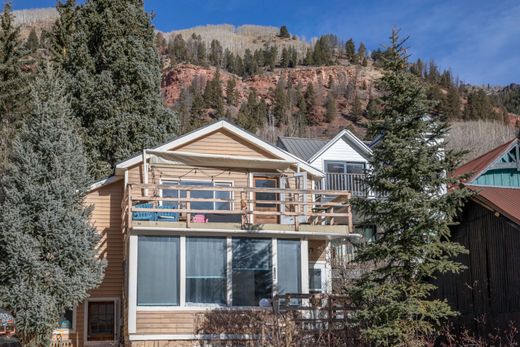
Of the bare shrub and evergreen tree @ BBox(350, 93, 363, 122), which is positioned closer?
the bare shrub

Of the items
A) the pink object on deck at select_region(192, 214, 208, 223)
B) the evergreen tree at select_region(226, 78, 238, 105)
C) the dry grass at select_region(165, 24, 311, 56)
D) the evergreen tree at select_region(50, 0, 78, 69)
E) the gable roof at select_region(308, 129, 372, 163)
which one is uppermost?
the dry grass at select_region(165, 24, 311, 56)

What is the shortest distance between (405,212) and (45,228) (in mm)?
10862

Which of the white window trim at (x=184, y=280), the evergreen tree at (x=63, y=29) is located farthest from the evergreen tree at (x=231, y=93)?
the white window trim at (x=184, y=280)

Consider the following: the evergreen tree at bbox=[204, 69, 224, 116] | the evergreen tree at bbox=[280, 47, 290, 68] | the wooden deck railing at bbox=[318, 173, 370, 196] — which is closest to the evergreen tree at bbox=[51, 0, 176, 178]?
the wooden deck railing at bbox=[318, 173, 370, 196]

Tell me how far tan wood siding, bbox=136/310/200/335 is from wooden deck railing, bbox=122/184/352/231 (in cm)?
269

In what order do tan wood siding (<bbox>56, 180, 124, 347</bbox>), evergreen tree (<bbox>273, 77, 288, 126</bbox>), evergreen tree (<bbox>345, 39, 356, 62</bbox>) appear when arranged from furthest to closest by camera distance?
1. evergreen tree (<bbox>345, 39, 356, 62</bbox>)
2. evergreen tree (<bbox>273, 77, 288, 126</bbox>)
3. tan wood siding (<bbox>56, 180, 124, 347</bbox>)

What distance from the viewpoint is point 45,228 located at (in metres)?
21.5

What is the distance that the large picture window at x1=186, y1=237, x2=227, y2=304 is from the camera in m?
21.9

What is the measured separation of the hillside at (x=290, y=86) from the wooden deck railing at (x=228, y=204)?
52361 mm

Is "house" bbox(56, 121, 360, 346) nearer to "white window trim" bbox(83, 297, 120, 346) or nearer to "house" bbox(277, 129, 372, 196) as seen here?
"white window trim" bbox(83, 297, 120, 346)

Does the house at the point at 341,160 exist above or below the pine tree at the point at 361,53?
below

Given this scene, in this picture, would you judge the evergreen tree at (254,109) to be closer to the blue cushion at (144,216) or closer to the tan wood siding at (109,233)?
the tan wood siding at (109,233)

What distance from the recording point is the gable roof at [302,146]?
1382 inches

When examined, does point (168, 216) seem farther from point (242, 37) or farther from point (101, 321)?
point (242, 37)
